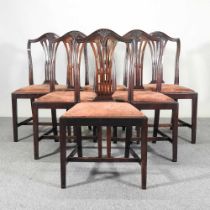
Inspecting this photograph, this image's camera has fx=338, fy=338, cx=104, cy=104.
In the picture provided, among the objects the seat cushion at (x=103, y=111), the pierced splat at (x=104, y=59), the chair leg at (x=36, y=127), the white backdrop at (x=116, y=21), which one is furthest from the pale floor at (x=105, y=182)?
the white backdrop at (x=116, y=21)

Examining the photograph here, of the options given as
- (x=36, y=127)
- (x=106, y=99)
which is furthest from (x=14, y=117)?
(x=106, y=99)

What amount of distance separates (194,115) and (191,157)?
47 centimetres

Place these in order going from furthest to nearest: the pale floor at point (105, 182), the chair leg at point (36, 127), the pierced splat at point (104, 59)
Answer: the chair leg at point (36, 127), the pierced splat at point (104, 59), the pale floor at point (105, 182)

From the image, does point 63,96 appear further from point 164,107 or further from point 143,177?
point 143,177

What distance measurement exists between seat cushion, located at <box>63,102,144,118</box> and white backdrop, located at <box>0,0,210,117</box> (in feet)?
6.12

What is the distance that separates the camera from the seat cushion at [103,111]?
1848 millimetres

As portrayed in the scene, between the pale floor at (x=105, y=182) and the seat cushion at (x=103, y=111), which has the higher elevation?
the seat cushion at (x=103, y=111)

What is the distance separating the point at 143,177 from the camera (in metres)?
1.86

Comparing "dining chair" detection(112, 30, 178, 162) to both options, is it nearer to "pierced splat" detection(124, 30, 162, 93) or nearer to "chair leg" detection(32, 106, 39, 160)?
"pierced splat" detection(124, 30, 162, 93)

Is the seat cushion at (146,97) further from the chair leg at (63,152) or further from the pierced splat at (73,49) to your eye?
the chair leg at (63,152)

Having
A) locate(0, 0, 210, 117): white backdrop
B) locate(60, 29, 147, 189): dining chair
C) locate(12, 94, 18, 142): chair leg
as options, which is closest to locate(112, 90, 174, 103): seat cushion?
locate(60, 29, 147, 189): dining chair

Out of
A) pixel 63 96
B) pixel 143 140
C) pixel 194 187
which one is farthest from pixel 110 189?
pixel 63 96

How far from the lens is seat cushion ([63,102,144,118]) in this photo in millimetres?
1848

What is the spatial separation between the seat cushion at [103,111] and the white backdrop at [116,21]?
6.12 feet
